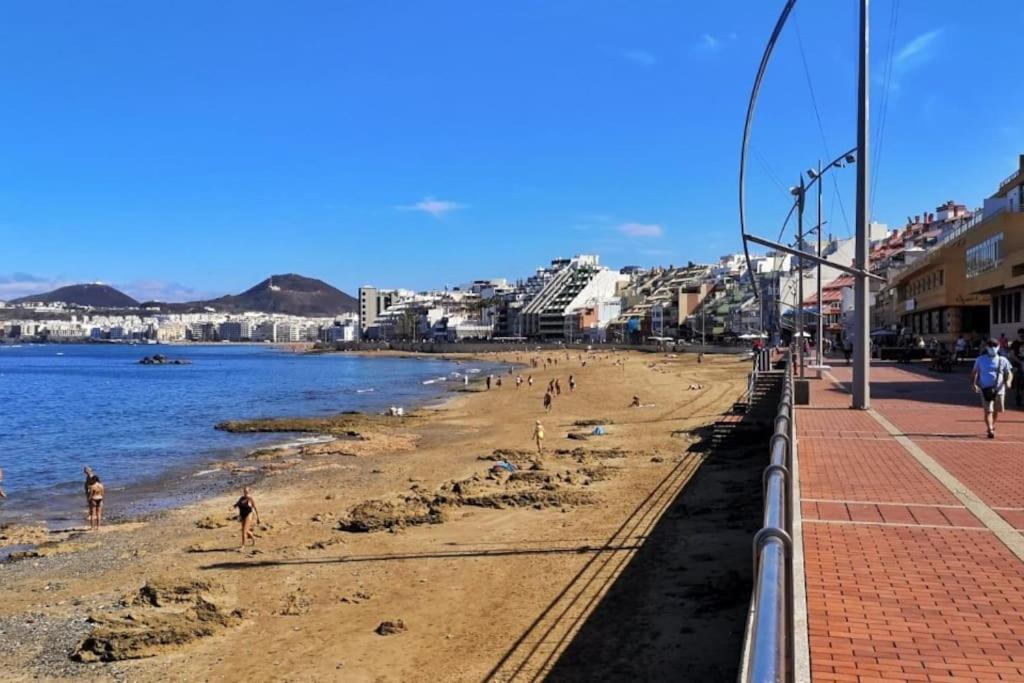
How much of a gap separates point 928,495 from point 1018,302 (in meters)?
28.8

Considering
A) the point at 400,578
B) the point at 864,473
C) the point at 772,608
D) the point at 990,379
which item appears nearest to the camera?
the point at 772,608

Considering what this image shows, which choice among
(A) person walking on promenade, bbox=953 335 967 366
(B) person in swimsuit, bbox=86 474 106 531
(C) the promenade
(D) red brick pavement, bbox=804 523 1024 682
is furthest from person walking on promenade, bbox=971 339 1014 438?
(A) person walking on promenade, bbox=953 335 967 366

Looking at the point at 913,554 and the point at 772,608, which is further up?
the point at 772,608

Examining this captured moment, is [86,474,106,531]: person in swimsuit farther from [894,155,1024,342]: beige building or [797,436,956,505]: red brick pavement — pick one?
[894,155,1024,342]: beige building

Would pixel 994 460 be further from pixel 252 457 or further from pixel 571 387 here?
pixel 571 387

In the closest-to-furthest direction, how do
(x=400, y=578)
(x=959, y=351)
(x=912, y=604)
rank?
1. (x=912, y=604)
2. (x=400, y=578)
3. (x=959, y=351)

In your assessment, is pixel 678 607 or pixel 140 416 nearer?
pixel 678 607

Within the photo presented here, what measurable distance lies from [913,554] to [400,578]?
8.02m

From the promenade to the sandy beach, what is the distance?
207 cm

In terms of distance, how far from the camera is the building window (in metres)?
34.8

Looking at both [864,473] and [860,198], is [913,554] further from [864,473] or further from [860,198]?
[860,198]

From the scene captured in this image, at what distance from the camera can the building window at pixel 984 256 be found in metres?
34.8

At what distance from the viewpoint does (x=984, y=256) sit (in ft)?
123

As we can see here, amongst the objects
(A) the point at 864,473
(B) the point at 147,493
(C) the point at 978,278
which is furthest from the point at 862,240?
(C) the point at 978,278
